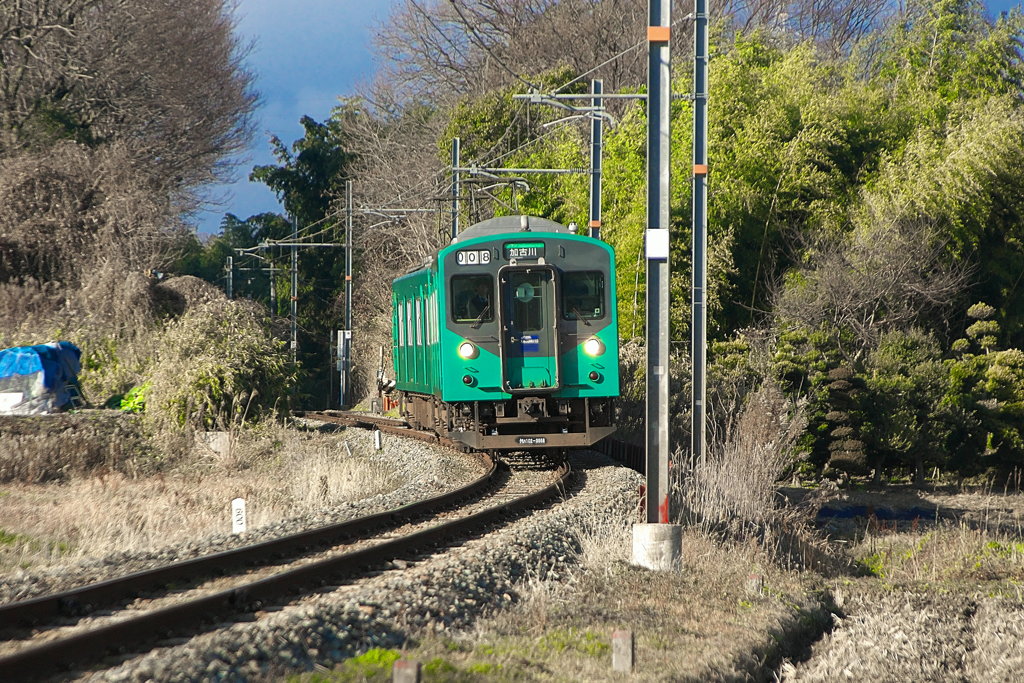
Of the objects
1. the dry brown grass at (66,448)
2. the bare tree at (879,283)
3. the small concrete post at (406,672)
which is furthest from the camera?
the bare tree at (879,283)

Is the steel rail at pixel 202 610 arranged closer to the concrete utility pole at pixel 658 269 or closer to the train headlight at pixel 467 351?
the concrete utility pole at pixel 658 269

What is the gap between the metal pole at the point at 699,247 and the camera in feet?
47.7

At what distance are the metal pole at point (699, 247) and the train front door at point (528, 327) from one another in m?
2.11

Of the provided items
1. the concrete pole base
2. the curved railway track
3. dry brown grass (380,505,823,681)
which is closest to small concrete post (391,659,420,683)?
dry brown grass (380,505,823,681)

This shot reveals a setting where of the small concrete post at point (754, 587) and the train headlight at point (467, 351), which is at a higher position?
the train headlight at point (467, 351)

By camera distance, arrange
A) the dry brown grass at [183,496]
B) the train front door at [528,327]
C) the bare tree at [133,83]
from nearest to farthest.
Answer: the dry brown grass at [183,496] → the train front door at [528,327] → the bare tree at [133,83]

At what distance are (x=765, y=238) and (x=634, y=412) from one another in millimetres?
11059

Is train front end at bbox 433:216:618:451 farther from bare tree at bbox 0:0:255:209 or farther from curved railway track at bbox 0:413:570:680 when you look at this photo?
bare tree at bbox 0:0:255:209

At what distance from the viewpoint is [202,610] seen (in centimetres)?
693

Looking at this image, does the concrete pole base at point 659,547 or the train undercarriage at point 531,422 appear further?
the train undercarriage at point 531,422

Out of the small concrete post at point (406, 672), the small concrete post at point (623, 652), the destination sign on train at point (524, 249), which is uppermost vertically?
the destination sign on train at point (524, 249)

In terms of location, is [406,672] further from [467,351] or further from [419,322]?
[419,322]

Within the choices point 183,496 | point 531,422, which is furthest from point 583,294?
point 183,496

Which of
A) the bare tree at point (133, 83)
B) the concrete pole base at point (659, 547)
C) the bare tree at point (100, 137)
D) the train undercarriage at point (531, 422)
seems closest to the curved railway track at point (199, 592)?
the concrete pole base at point (659, 547)
